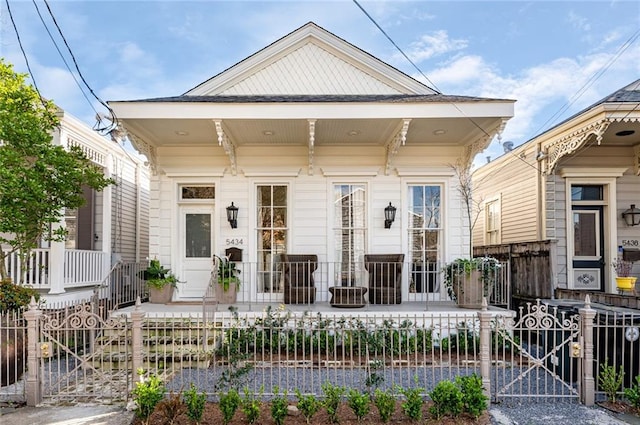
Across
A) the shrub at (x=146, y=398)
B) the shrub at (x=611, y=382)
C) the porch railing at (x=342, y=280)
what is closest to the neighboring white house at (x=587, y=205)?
the porch railing at (x=342, y=280)

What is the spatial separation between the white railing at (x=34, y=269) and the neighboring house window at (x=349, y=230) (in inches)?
212

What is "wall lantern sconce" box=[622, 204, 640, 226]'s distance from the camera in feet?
30.2

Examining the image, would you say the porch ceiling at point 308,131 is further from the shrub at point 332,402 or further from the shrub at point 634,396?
the shrub at point 332,402

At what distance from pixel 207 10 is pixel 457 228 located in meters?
6.87

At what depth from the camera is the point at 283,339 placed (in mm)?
6691

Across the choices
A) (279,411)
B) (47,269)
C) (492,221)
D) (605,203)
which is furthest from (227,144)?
(492,221)

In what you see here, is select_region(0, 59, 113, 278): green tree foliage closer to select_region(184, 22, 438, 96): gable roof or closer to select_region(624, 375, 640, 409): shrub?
select_region(184, 22, 438, 96): gable roof

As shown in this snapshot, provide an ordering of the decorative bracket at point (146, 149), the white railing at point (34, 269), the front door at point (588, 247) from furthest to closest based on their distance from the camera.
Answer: the front door at point (588, 247) → the decorative bracket at point (146, 149) → the white railing at point (34, 269)

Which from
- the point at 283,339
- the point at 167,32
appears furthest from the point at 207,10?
the point at 283,339

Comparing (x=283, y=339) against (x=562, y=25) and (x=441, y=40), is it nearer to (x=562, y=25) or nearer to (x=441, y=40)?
(x=441, y=40)

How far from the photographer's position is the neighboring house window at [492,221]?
12.0m

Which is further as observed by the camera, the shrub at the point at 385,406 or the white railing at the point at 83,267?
the white railing at the point at 83,267

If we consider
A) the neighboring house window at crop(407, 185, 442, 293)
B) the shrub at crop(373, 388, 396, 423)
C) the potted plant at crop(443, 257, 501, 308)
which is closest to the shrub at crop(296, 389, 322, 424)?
the shrub at crop(373, 388, 396, 423)

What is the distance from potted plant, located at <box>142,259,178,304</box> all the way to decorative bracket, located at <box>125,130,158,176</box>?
1924 mm
